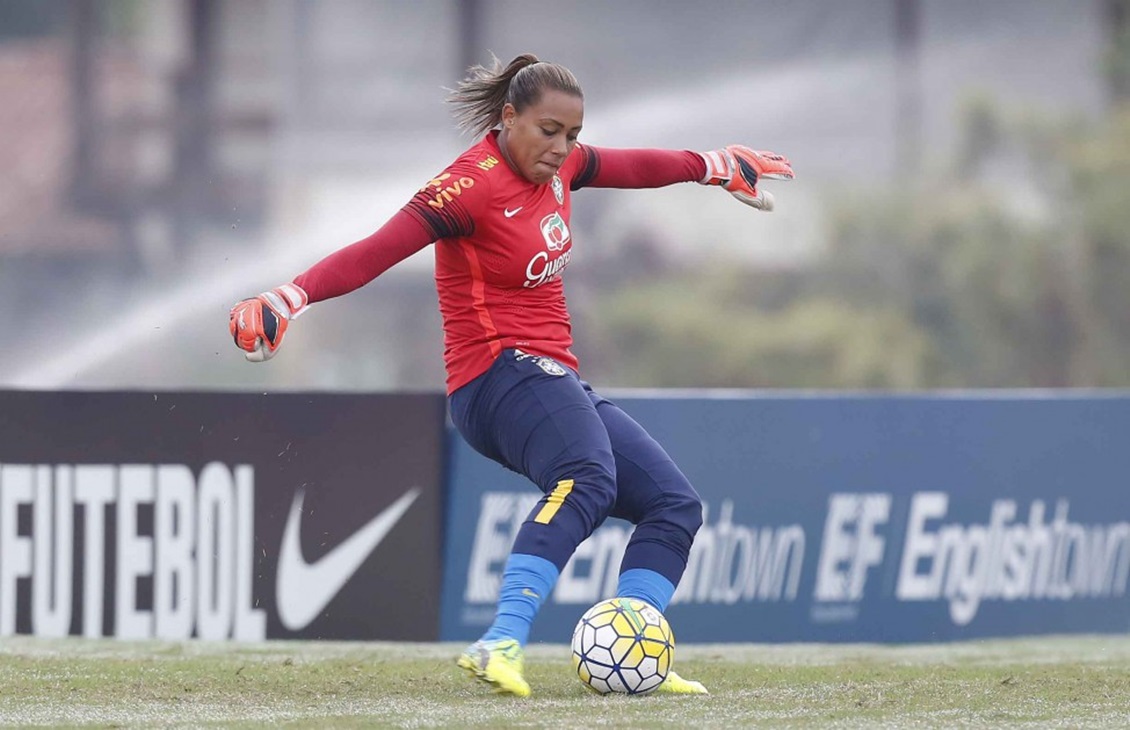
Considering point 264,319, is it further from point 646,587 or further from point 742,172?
point 742,172

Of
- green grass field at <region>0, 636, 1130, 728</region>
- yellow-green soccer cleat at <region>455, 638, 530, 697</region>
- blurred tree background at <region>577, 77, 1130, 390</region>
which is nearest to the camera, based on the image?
green grass field at <region>0, 636, 1130, 728</region>

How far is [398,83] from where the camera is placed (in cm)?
2441

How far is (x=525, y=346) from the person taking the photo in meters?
5.25

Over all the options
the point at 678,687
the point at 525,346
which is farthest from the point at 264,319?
the point at 678,687

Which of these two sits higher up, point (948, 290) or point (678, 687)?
point (948, 290)

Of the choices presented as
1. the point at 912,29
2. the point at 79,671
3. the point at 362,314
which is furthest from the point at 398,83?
the point at 79,671

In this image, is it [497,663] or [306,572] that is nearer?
[497,663]

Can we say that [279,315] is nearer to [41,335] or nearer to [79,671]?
[79,671]

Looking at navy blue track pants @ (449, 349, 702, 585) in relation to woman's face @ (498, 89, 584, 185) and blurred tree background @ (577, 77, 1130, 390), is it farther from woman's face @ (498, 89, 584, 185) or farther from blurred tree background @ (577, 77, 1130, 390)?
blurred tree background @ (577, 77, 1130, 390)

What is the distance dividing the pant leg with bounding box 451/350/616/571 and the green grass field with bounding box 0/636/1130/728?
1.62 ft

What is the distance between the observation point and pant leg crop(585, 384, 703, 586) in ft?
17.3

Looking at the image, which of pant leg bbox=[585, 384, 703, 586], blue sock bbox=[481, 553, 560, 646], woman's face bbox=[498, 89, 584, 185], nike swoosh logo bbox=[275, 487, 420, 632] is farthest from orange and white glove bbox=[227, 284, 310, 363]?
nike swoosh logo bbox=[275, 487, 420, 632]

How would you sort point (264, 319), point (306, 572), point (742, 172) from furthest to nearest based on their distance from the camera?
point (306, 572) < point (742, 172) < point (264, 319)

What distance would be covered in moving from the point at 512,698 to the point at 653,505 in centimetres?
76
